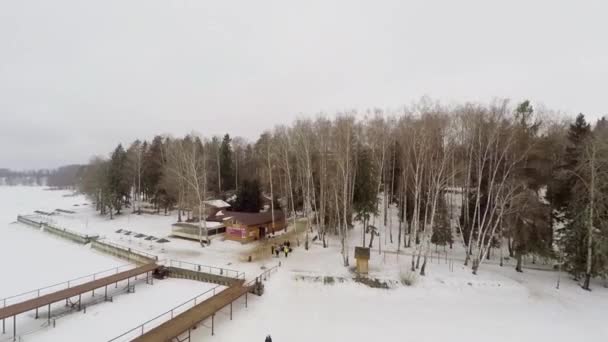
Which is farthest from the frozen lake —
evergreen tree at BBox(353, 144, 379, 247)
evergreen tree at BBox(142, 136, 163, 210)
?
evergreen tree at BBox(142, 136, 163, 210)

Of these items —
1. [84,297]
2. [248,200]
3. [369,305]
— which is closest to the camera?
[369,305]

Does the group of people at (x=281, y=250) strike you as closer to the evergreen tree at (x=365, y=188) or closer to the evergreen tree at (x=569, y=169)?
the evergreen tree at (x=365, y=188)

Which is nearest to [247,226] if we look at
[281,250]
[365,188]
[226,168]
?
[281,250]

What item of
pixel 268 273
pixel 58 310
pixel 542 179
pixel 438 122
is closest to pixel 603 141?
pixel 542 179

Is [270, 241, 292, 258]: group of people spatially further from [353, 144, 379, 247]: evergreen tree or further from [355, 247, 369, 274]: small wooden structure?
[353, 144, 379, 247]: evergreen tree

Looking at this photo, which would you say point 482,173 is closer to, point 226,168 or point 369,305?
point 369,305

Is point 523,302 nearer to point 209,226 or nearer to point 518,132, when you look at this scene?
point 518,132
